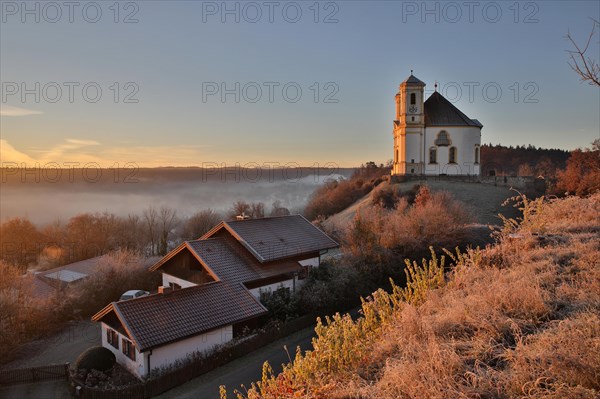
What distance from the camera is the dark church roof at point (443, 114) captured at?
49838 mm

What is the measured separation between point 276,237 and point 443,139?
33.2 m

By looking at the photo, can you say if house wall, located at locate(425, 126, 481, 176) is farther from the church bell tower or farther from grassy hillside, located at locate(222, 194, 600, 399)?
grassy hillside, located at locate(222, 194, 600, 399)

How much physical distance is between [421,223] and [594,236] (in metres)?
17.9

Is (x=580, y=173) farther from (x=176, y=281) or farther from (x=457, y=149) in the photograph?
(x=176, y=281)

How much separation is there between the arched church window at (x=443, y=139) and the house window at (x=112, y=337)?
42.5m

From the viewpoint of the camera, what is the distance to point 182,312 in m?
17.0

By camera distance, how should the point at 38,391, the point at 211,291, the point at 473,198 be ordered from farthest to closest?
the point at 473,198
the point at 211,291
the point at 38,391

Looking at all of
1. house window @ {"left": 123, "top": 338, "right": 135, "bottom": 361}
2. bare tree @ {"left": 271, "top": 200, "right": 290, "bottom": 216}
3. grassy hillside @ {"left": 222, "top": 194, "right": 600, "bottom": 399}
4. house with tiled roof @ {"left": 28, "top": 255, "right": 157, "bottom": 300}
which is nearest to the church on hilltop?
bare tree @ {"left": 271, "top": 200, "right": 290, "bottom": 216}

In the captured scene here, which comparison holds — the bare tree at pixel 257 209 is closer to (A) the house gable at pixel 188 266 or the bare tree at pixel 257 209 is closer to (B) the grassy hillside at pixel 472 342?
(A) the house gable at pixel 188 266

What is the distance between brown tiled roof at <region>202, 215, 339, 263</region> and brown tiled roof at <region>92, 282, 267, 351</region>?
9.80 ft

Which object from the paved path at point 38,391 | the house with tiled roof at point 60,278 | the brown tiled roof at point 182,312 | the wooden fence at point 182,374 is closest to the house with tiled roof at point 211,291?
the brown tiled roof at point 182,312

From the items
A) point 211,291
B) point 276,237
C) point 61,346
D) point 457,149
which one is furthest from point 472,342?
point 457,149

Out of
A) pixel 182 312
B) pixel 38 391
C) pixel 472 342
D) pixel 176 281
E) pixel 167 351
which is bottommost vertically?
pixel 38 391

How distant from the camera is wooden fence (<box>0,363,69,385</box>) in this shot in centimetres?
1606
